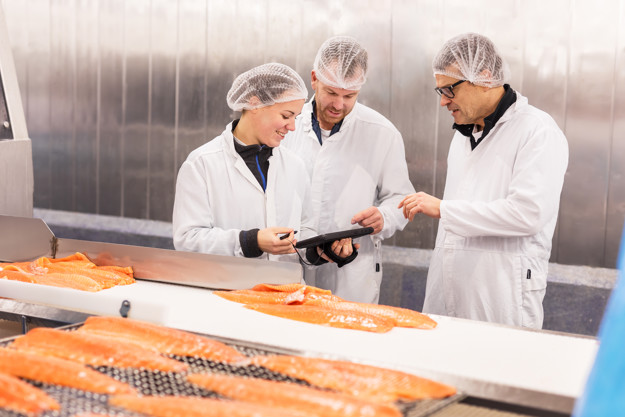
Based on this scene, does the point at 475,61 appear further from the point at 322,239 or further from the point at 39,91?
the point at 39,91

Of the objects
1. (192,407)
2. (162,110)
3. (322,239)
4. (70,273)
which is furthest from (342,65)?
(162,110)

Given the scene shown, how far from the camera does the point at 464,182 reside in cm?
313

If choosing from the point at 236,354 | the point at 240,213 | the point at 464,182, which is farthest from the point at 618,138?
the point at 236,354

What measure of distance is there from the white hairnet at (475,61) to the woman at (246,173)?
0.62m

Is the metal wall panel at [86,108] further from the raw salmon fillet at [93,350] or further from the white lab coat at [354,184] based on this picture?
the raw salmon fillet at [93,350]

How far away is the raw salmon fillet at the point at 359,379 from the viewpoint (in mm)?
1561

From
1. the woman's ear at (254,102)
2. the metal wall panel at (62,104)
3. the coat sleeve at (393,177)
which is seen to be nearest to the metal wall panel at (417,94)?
the coat sleeve at (393,177)

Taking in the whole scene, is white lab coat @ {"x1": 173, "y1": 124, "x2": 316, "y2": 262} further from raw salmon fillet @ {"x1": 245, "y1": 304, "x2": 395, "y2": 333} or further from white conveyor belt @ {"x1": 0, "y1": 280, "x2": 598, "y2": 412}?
raw salmon fillet @ {"x1": 245, "y1": 304, "x2": 395, "y2": 333}

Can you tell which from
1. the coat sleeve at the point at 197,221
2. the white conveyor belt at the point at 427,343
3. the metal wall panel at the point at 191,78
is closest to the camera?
the white conveyor belt at the point at 427,343

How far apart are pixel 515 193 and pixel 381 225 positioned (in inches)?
24.1

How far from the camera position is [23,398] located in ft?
4.72

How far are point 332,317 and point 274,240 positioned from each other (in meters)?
0.60

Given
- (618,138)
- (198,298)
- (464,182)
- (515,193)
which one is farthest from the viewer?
(618,138)

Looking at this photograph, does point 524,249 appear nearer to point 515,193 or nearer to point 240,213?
point 515,193
